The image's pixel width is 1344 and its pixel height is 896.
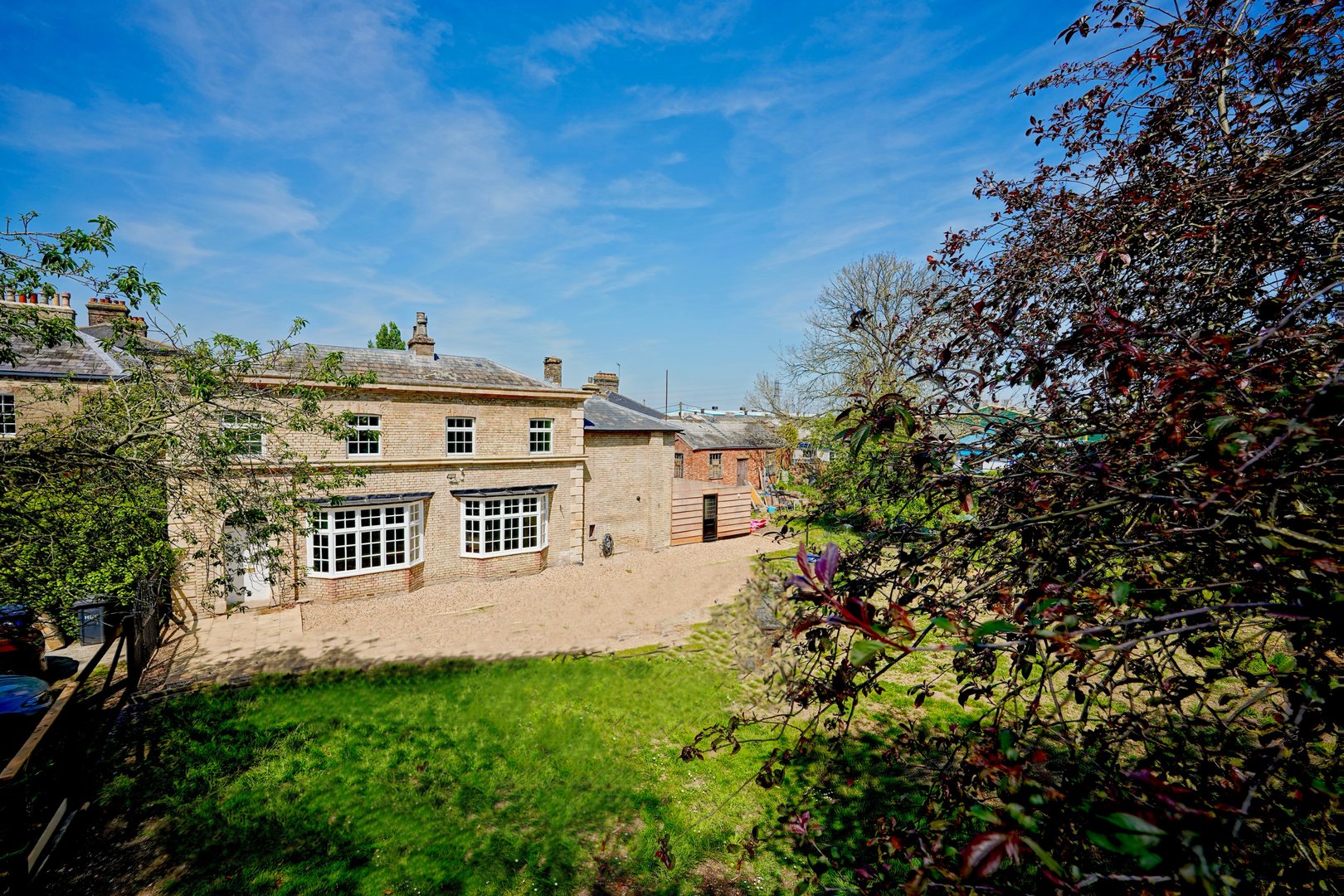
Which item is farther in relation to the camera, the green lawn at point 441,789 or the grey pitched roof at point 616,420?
Result: the grey pitched roof at point 616,420

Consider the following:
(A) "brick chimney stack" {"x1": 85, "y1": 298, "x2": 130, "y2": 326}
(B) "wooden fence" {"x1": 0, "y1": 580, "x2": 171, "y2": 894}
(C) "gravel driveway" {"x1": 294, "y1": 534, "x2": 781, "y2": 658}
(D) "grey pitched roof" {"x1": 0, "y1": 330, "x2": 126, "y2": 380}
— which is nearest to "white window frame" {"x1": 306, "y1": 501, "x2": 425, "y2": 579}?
(C) "gravel driveway" {"x1": 294, "y1": 534, "x2": 781, "y2": 658}

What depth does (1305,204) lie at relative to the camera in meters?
2.54

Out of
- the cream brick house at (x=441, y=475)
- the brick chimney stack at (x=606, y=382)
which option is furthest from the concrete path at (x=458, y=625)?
the brick chimney stack at (x=606, y=382)

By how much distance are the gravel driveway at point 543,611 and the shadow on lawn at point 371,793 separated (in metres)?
2.28

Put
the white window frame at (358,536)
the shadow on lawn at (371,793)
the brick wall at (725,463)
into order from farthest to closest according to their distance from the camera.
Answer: the brick wall at (725,463), the white window frame at (358,536), the shadow on lawn at (371,793)

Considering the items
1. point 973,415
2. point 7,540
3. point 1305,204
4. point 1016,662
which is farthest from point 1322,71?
point 7,540

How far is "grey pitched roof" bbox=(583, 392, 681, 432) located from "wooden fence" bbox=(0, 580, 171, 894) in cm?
1305

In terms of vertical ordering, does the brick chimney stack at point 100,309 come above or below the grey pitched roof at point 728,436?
above

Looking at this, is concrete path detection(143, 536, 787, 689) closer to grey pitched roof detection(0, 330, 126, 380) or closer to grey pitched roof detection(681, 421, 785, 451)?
Answer: grey pitched roof detection(0, 330, 126, 380)

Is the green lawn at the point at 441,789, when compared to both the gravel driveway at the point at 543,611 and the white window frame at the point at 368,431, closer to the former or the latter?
the gravel driveway at the point at 543,611

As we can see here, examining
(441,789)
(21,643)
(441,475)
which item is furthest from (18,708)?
(441,475)

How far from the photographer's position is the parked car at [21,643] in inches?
358

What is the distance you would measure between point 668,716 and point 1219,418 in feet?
30.0

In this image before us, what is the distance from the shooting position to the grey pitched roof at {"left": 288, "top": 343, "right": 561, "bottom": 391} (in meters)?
16.5
